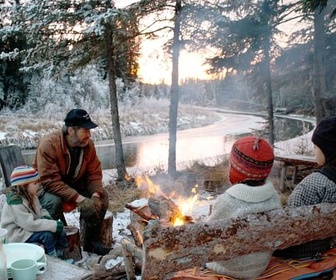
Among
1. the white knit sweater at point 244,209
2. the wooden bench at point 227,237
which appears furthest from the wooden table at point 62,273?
the white knit sweater at point 244,209

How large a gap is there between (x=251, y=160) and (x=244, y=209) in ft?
0.99

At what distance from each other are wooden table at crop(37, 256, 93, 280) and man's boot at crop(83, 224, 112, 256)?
2.00 meters

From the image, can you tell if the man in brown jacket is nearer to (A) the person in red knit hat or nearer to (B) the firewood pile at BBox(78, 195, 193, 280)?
(B) the firewood pile at BBox(78, 195, 193, 280)

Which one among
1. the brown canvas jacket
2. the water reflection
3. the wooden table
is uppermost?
the brown canvas jacket

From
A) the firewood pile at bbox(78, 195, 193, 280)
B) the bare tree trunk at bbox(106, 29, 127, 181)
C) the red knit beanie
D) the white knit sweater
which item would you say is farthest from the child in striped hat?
the bare tree trunk at bbox(106, 29, 127, 181)

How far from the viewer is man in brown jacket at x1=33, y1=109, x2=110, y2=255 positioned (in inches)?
150

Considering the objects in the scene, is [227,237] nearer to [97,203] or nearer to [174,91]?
[97,203]

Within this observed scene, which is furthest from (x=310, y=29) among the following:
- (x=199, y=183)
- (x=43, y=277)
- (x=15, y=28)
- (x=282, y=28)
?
(x=43, y=277)

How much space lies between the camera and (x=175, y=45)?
8.69 meters

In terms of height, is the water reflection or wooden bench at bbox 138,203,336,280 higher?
wooden bench at bbox 138,203,336,280

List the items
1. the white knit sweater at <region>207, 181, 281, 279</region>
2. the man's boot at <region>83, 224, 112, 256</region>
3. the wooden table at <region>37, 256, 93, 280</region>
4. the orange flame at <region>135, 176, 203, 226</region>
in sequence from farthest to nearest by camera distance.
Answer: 1. the man's boot at <region>83, 224, 112, 256</region>
2. the orange flame at <region>135, 176, 203, 226</region>
3. the white knit sweater at <region>207, 181, 281, 279</region>
4. the wooden table at <region>37, 256, 93, 280</region>

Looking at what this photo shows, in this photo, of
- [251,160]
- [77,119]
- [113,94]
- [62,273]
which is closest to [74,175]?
[77,119]

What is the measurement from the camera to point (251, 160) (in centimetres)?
226

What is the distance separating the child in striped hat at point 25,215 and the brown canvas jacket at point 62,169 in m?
0.60
